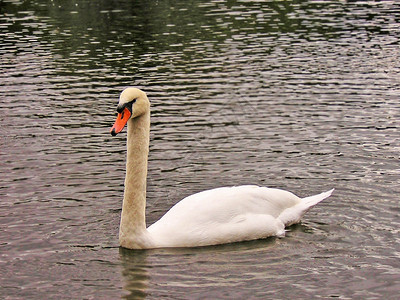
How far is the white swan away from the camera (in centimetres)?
1131

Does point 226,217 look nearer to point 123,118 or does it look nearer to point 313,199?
point 313,199

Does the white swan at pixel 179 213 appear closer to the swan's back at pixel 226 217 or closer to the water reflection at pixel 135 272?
the swan's back at pixel 226 217

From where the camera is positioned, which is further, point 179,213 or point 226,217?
point 226,217

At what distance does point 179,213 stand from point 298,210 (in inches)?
80.3

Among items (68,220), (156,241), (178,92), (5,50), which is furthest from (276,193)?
(5,50)

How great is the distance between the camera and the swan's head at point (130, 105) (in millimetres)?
10924

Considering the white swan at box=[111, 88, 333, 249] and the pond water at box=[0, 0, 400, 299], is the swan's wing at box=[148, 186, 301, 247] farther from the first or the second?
the pond water at box=[0, 0, 400, 299]

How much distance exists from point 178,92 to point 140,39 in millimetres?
11298

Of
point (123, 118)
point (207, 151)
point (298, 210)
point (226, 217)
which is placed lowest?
point (207, 151)

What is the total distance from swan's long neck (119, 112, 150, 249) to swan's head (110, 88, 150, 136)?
0.69 feet

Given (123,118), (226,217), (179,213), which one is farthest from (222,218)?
(123,118)

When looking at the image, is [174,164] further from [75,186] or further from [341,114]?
[341,114]

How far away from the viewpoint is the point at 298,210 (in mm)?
12344

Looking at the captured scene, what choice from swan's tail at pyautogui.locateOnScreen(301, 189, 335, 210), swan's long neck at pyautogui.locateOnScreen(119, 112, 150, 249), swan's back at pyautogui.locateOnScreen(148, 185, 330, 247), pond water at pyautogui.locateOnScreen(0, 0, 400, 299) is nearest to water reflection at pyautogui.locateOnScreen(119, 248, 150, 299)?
pond water at pyautogui.locateOnScreen(0, 0, 400, 299)
